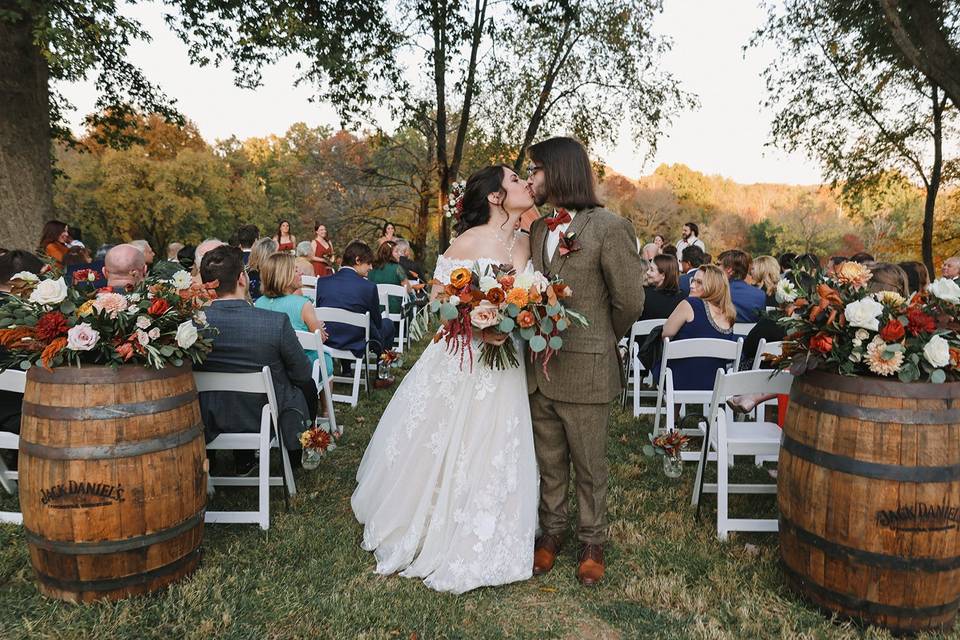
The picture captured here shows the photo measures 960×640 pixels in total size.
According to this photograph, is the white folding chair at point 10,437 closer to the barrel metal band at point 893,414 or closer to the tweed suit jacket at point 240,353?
the tweed suit jacket at point 240,353

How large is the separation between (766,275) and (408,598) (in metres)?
6.11

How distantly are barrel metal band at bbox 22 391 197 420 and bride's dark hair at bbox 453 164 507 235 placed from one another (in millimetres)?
1872

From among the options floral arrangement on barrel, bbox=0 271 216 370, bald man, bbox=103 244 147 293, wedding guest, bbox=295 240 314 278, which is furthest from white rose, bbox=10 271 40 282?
wedding guest, bbox=295 240 314 278

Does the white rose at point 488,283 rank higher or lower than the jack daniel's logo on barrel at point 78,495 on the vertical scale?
higher

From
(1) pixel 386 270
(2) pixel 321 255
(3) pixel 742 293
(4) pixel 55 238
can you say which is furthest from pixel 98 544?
(2) pixel 321 255

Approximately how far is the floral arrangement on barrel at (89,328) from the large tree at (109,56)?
555cm

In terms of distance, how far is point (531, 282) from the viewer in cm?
283

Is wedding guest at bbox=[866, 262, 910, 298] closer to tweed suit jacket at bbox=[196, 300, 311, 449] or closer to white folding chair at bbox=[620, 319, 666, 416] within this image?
white folding chair at bbox=[620, 319, 666, 416]

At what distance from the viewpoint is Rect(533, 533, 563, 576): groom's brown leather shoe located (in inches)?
132

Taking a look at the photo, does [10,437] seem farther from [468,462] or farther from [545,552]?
[545,552]

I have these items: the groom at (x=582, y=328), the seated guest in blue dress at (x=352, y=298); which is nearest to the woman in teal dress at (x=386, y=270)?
the seated guest in blue dress at (x=352, y=298)

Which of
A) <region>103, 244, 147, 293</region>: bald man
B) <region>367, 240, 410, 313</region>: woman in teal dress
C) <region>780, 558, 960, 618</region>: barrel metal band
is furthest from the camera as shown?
<region>367, 240, 410, 313</region>: woman in teal dress

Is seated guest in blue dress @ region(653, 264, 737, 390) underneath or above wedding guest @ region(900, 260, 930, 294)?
underneath

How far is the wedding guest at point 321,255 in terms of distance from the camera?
1104 cm
